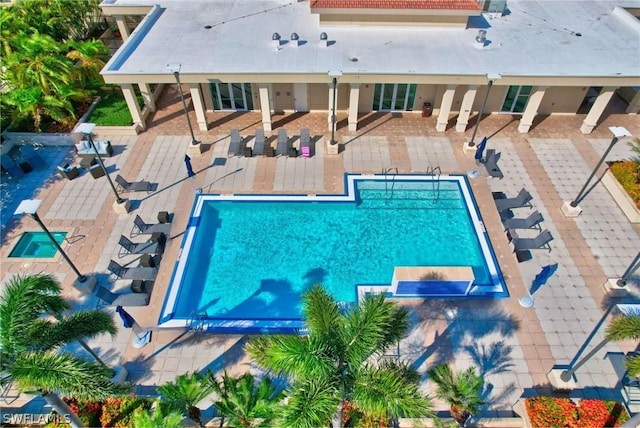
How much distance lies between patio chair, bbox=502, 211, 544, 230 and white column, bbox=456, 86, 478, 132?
20.9ft

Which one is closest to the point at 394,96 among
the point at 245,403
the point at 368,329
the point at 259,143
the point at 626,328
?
the point at 259,143

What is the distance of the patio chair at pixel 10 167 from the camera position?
18.6 meters

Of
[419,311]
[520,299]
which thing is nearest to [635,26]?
[520,299]

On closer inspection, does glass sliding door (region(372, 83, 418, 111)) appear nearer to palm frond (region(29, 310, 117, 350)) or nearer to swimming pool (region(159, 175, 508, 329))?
swimming pool (region(159, 175, 508, 329))

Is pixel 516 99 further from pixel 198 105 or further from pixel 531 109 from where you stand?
pixel 198 105

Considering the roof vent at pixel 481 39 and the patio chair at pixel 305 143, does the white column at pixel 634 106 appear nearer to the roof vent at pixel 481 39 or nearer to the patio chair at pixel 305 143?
the roof vent at pixel 481 39

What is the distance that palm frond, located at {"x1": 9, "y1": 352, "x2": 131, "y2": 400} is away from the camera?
771cm

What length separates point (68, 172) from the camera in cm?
1836

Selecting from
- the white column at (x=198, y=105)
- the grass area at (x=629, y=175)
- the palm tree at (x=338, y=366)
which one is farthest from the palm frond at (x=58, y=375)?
the grass area at (x=629, y=175)

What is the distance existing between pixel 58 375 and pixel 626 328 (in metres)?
12.3

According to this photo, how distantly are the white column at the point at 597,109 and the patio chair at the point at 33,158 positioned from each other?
2749 centimetres

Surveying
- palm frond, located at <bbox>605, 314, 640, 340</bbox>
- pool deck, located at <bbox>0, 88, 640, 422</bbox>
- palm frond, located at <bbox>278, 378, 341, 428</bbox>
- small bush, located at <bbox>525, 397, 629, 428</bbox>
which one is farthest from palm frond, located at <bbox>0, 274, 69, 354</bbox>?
palm frond, located at <bbox>605, 314, 640, 340</bbox>

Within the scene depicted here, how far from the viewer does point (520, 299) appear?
14031 millimetres

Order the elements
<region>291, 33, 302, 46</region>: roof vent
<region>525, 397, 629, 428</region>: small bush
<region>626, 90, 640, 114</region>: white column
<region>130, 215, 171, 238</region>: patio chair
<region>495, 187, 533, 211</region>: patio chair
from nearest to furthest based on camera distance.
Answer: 1. <region>525, 397, 629, 428</region>: small bush
2. <region>130, 215, 171, 238</region>: patio chair
3. <region>495, 187, 533, 211</region>: patio chair
4. <region>291, 33, 302, 46</region>: roof vent
5. <region>626, 90, 640, 114</region>: white column
